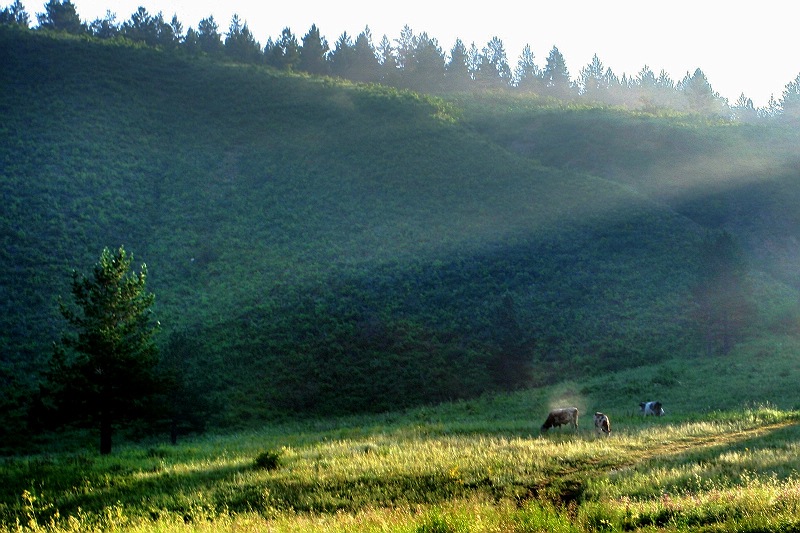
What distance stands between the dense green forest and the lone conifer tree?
5814 mm

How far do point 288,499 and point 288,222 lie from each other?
5809 centimetres

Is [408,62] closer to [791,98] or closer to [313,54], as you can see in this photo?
[313,54]

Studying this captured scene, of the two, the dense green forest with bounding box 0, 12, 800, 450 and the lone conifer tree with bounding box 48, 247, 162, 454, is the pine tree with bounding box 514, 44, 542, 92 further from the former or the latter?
the lone conifer tree with bounding box 48, 247, 162, 454

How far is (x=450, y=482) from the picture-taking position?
41.2 feet

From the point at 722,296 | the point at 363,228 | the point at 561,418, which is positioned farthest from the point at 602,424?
the point at 363,228

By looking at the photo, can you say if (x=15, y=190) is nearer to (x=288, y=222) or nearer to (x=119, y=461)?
(x=288, y=222)

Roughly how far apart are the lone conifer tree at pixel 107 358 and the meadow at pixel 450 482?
255 centimetres

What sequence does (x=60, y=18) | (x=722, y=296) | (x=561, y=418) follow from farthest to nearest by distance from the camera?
(x=60, y=18) → (x=722, y=296) → (x=561, y=418)

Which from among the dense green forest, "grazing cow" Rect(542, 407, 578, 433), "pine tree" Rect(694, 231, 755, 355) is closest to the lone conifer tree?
the dense green forest

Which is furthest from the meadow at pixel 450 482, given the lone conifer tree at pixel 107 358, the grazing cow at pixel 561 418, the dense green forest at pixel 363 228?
the dense green forest at pixel 363 228

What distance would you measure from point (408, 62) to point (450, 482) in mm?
145504

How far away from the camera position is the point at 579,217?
236 feet

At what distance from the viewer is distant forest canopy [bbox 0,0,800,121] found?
131625mm

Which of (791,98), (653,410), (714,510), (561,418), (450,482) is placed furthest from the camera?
(791,98)
